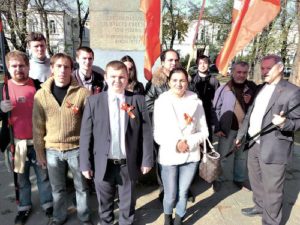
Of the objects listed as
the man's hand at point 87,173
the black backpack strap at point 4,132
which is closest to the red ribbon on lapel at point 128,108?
the man's hand at point 87,173

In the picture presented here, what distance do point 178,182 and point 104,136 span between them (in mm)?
992

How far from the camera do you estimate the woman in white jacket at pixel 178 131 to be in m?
2.96

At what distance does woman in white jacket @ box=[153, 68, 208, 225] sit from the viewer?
2.96 metres

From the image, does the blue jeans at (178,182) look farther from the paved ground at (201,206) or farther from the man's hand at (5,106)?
the man's hand at (5,106)

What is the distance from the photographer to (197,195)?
4141 mm

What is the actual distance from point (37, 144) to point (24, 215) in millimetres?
1063

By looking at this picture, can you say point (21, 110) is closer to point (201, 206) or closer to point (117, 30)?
point (201, 206)

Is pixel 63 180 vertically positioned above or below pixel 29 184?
above

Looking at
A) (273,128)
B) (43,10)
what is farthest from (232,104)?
(43,10)

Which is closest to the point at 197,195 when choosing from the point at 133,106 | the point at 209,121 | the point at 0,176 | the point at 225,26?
the point at 209,121

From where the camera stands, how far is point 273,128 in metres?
3.06

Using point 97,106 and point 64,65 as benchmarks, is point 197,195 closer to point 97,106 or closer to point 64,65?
point 97,106

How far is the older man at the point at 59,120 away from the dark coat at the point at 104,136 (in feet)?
0.66

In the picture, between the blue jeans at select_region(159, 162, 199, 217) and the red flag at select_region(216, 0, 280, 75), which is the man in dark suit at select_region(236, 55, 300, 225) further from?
the blue jeans at select_region(159, 162, 199, 217)
